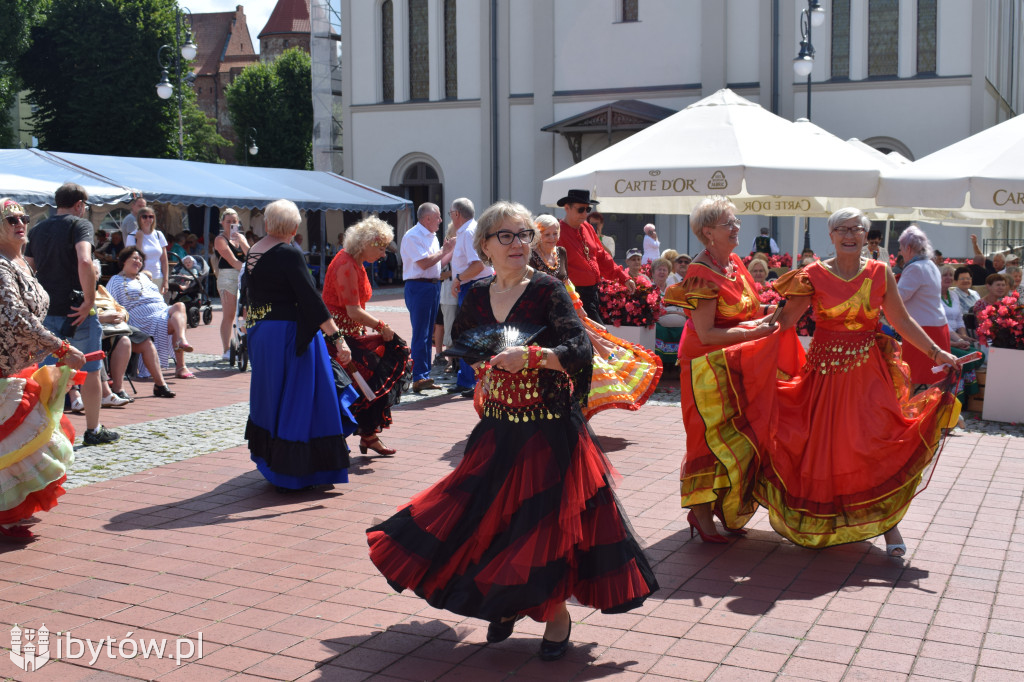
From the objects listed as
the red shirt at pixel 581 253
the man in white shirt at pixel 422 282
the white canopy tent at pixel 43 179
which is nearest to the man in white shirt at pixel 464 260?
the man in white shirt at pixel 422 282

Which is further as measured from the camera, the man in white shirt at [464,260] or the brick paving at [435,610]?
the man in white shirt at [464,260]

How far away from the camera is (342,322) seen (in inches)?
292

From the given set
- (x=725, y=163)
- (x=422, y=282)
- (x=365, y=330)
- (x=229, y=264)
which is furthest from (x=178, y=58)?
(x=365, y=330)

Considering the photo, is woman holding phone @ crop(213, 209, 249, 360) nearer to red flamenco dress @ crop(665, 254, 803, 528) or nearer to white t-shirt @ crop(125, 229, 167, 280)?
white t-shirt @ crop(125, 229, 167, 280)

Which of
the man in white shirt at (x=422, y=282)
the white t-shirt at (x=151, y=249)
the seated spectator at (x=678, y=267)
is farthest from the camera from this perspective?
the seated spectator at (x=678, y=267)

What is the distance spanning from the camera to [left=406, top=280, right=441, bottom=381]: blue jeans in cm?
1109

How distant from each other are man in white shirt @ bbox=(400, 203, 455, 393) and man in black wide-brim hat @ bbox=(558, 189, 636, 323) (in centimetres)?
243

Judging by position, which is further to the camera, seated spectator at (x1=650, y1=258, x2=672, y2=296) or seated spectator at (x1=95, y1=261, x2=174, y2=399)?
seated spectator at (x1=650, y1=258, x2=672, y2=296)

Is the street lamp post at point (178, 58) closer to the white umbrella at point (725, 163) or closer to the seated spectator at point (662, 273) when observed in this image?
the seated spectator at point (662, 273)

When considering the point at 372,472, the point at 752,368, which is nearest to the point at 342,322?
the point at 372,472

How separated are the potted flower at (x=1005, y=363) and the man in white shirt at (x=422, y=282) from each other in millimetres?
5453

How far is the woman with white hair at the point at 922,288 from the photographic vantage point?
351 inches

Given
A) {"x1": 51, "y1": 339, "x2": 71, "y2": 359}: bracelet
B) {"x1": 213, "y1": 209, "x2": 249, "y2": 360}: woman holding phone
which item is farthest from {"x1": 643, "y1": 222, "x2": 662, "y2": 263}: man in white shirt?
{"x1": 51, "y1": 339, "x2": 71, "y2": 359}: bracelet

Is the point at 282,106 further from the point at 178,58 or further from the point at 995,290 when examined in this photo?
the point at 995,290
